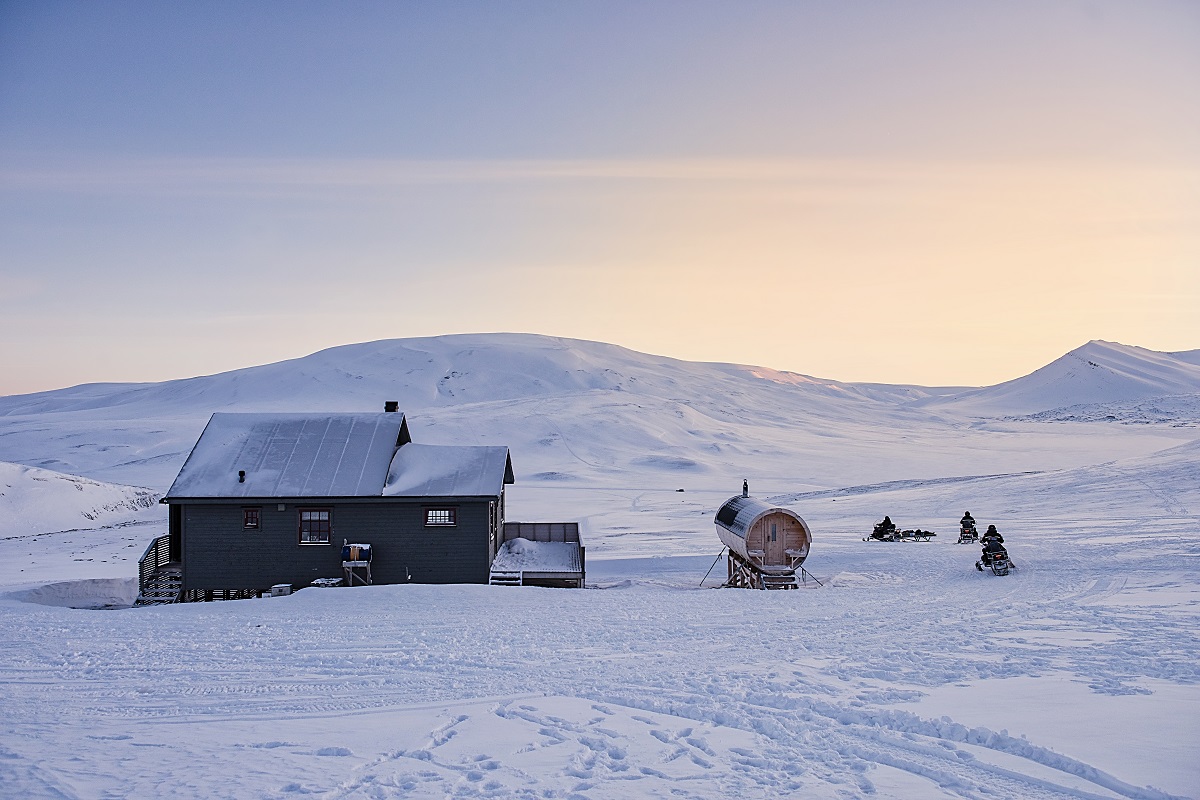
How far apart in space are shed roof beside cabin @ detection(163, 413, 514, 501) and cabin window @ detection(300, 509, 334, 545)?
63 centimetres

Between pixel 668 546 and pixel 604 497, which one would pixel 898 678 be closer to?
pixel 668 546

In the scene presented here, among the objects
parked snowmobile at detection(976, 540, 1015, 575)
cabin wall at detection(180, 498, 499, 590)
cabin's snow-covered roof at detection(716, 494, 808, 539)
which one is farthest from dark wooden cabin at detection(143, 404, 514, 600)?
parked snowmobile at detection(976, 540, 1015, 575)

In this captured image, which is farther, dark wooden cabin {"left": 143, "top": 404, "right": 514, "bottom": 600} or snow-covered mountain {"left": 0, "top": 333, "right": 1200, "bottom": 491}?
snow-covered mountain {"left": 0, "top": 333, "right": 1200, "bottom": 491}

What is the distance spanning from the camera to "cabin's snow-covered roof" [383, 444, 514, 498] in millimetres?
24531

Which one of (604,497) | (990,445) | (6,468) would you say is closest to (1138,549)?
(604,497)

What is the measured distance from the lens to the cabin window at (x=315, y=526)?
24500 mm

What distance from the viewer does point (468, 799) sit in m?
7.55

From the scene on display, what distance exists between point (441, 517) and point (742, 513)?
9914 mm

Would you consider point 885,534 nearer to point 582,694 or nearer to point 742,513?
point 742,513

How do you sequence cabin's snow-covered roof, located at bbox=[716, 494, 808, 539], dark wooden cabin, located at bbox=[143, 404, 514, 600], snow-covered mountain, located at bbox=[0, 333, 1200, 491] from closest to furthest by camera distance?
dark wooden cabin, located at bbox=[143, 404, 514, 600] < cabin's snow-covered roof, located at bbox=[716, 494, 808, 539] < snow-covered mountain, located at bbox=[0, 333, 1200, 491]

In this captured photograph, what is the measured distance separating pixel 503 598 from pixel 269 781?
11.8m

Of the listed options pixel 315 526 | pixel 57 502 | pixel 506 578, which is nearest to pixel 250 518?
pixel 315 526

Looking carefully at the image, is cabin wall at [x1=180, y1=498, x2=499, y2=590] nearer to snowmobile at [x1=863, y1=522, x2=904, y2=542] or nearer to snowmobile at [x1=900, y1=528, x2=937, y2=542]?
snowmobile at [x1=863, y1=522, x2=904, y2=542]

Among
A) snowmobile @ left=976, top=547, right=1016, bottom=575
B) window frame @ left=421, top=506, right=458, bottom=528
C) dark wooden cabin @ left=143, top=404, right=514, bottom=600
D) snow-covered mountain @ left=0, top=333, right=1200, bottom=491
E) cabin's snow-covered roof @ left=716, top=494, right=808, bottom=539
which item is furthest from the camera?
snow-covered mountain @ left=0, top=333, right=1200, bottom=491
